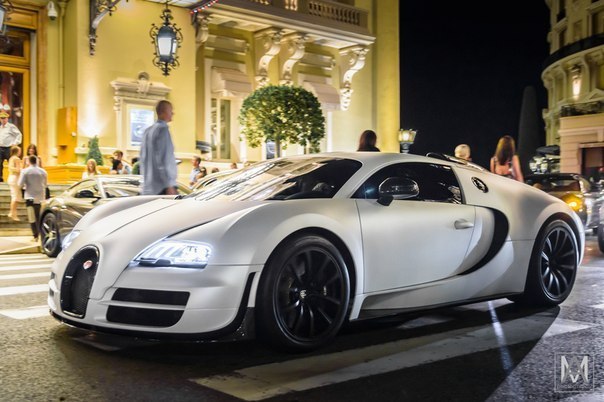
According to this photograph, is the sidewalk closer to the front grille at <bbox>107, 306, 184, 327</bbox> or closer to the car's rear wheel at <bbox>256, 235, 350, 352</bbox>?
the front grille at <bbox>107, 306, 184, 327</bbox>

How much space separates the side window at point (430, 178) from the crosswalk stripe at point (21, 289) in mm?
3844

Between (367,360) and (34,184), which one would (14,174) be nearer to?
(34,184)

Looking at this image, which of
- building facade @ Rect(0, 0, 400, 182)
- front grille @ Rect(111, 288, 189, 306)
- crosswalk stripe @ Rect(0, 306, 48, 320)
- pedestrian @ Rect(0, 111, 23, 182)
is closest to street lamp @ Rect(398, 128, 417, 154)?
building facade @ Rect(0, 0, 400, 182)

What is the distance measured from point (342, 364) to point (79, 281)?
5.51 feet

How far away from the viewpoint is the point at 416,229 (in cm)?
507

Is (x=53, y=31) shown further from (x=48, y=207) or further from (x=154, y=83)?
(x=48, y=207)

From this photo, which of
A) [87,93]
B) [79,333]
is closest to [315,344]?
[79,333]

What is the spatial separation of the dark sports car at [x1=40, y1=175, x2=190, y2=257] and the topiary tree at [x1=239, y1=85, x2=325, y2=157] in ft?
28.0

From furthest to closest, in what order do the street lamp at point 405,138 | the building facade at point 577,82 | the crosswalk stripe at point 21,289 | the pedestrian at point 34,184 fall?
the building facade at point 577,82
the street lamp at point 405,138
the pedestrian at point 34,184
the crosswalk stripe at point 21,289

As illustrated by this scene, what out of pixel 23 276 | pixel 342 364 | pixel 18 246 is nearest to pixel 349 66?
pixel 18 246

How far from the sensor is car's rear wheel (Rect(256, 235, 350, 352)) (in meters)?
4.23

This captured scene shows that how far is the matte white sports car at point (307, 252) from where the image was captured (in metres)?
4.12

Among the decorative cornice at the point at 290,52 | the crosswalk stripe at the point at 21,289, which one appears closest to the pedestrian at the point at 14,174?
the crosswalk stripe at the point at 21,289

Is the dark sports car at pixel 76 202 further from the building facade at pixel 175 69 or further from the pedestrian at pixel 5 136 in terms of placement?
the building facade at pixel 175 69
